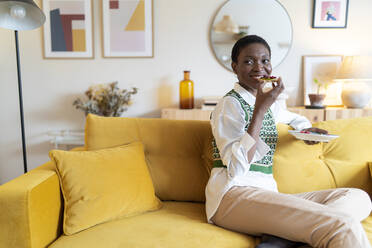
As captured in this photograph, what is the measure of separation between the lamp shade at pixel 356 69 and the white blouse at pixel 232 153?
1443 millimetres

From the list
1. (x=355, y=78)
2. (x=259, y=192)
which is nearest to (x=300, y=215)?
(x=259, y=192)

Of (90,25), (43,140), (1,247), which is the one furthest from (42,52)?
(1,247)

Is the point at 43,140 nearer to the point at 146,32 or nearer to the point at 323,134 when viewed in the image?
the point at 146,32

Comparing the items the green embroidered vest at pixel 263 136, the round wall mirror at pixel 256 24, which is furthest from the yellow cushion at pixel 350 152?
the round wall mirror at pixel 256 24

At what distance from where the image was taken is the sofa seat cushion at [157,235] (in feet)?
3.80

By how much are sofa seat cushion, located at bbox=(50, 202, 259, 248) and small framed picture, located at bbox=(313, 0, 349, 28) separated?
218 centimetres

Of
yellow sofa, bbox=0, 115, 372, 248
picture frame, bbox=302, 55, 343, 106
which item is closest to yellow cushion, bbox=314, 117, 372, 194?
yellow sofa, bbox=0, 115, 372, 248

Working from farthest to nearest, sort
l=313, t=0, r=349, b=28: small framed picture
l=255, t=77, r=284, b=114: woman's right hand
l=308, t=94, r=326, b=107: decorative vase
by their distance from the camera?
l=313, t=0, r=349, b=28: small framed picture → l=308, t=94, r=326, b=107: decorative vase → l=255, t=77, r=284, b=114: woman's right hand

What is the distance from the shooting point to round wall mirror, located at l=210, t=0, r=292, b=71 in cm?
266

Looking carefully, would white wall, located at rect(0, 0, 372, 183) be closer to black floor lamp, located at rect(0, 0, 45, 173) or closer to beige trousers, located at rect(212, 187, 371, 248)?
black floor lamp, located at rect(0, 0, 45, 173)

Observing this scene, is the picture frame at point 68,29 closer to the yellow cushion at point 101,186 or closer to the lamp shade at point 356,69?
the yellow cushion at point 101,186

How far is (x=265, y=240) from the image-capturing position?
114 cm

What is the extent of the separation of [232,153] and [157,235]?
46 centimetres

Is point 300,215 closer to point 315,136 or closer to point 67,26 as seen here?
point 315,136
